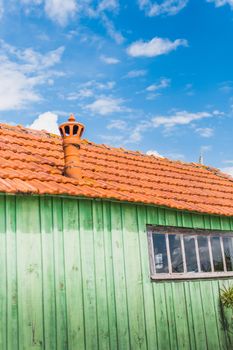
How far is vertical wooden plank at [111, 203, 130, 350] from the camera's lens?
687 cm

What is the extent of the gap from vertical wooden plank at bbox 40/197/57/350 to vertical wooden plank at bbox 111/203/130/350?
3.98ft

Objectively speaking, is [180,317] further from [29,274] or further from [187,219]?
[29,274]

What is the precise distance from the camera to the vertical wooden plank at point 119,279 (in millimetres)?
6867

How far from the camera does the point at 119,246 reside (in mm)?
7266

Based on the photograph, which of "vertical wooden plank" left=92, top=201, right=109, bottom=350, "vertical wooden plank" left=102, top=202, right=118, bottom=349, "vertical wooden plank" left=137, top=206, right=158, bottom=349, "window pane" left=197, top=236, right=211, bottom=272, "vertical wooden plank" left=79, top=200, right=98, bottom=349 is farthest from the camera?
"window pane" left=197, top=236, right=211, bottom=272

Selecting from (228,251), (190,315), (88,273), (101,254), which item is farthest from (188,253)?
(88,273)

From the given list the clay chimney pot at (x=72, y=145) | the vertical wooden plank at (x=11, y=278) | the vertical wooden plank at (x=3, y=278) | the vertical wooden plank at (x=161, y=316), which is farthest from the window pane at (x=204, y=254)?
the vertical wooden plank at (x=3, y=278)

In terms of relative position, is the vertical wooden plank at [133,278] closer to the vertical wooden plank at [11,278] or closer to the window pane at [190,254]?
the window pane at [190,254]

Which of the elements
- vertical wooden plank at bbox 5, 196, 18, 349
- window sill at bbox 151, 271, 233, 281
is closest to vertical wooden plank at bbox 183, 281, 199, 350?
window sill at bbox 151, 271, 233, 281

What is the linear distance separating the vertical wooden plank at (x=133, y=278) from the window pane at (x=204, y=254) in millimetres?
1731

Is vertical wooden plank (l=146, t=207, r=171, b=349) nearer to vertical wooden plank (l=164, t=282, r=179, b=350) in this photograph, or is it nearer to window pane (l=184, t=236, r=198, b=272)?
vertical wooden plank (l=164, t=282, r=179, b=350)

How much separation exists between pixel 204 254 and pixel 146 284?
1790 mm

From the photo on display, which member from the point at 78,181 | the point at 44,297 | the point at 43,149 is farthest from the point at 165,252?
the point at 43,149

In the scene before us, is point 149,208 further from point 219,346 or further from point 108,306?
point 219,346
